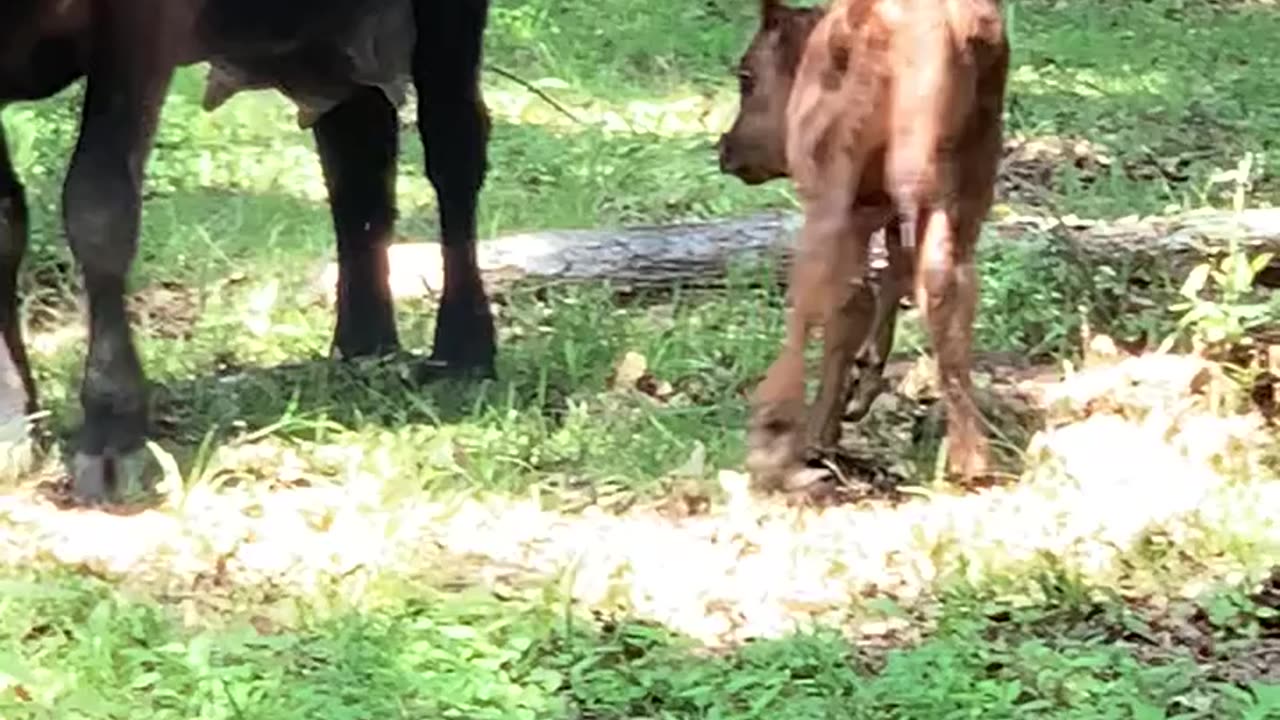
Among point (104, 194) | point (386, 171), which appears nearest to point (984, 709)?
point (104, 194)

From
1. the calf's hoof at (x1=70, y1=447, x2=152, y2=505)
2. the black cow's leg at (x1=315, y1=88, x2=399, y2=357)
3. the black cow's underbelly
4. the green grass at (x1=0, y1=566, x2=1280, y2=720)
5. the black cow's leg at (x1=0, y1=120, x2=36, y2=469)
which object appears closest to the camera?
the green grass at (x1=0, y1=566, x2=1280, y2=720)

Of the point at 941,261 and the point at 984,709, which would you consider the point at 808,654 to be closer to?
the point at 984,709

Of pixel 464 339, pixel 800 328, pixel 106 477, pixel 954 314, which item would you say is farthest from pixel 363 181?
pixel 954 314

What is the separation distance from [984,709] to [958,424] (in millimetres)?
1553

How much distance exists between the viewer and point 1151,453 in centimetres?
593

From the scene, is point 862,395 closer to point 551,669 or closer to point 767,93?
point 767,93

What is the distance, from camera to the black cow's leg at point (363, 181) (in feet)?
24.6

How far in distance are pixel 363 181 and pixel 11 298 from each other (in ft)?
4.52

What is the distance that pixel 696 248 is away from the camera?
26.6ft

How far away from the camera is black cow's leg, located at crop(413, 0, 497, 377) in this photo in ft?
23.7

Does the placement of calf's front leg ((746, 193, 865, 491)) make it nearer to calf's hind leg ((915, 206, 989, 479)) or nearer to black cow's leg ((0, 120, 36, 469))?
calf's hind leg ((915, 206, 989, 479))

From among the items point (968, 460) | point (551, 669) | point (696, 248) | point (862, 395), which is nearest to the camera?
point (551, 669)

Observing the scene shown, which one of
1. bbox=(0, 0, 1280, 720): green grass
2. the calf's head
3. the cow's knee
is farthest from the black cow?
the calf's head

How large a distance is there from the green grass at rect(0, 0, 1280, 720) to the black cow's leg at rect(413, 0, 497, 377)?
17cm
